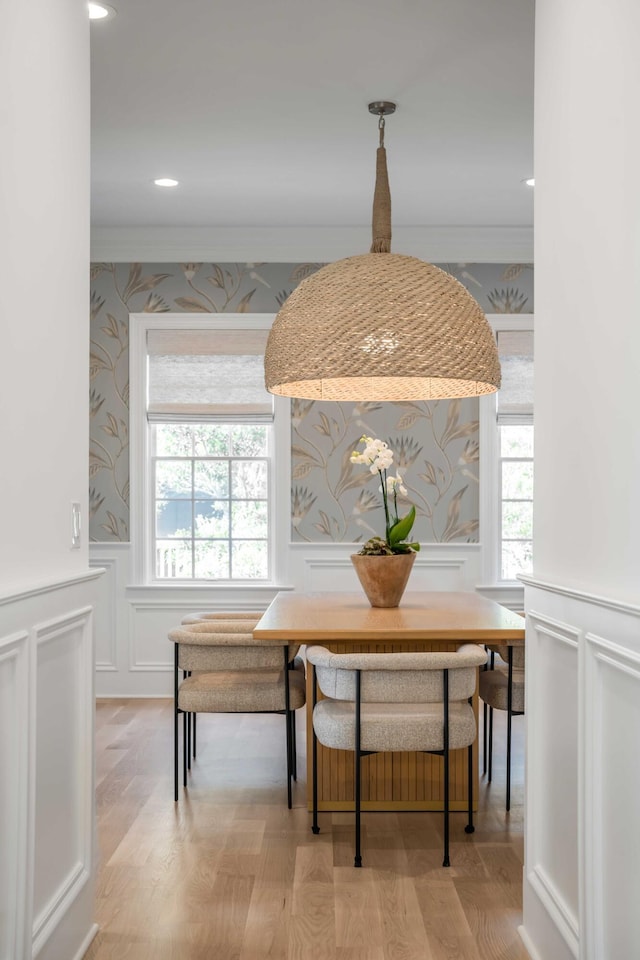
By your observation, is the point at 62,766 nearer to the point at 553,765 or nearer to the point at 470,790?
the point at 553,765

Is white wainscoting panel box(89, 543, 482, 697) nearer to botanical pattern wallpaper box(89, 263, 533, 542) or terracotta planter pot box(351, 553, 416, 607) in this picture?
botanical pattern wallpaper box(89, 263, 533, 542)

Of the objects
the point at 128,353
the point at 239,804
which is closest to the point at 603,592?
the point at 239,804

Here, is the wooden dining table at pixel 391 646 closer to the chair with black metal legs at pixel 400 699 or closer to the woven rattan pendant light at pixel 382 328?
the chair with black metal legs at pixel 400 699

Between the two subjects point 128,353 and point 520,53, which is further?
point 128,353

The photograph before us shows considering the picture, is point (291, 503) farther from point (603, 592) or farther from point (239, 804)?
point (603, 592)

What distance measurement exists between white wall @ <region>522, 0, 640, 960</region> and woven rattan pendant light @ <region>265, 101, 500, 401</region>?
19.8 inches

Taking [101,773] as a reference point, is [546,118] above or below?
above

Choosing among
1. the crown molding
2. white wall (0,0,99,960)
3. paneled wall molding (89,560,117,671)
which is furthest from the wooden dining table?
the crown molding

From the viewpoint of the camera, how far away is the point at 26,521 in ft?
6.98

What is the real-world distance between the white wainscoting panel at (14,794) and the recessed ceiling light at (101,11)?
2.34 metres

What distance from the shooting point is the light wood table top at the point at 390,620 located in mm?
3412

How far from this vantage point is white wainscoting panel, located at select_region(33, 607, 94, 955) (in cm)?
222

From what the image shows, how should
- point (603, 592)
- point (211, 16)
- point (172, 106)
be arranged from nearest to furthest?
point (603, 592), point (211, 16), point (172, 106)

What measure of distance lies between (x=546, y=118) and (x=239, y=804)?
282cm
